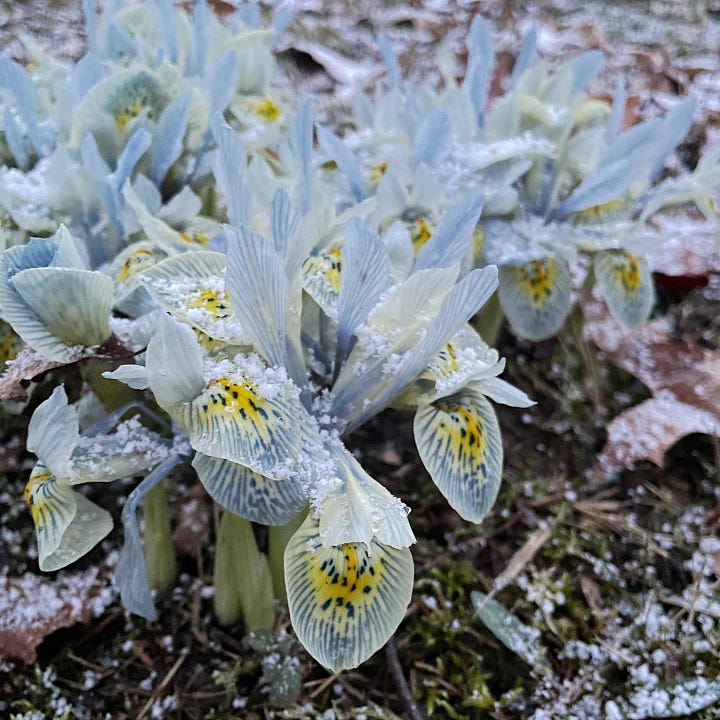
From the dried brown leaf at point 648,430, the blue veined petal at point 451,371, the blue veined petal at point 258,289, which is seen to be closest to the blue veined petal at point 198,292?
the blue veined petal at point 258,289

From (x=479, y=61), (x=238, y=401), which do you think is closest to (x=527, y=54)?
(x=479, y=61)

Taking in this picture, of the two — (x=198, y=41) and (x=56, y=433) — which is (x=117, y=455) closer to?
(x=56, y=433)

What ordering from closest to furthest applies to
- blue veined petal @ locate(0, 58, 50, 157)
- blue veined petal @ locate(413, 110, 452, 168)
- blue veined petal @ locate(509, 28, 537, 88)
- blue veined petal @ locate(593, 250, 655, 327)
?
blue veined petal @ locate(0, 58, 50, 157), blue veined petal @ locate(413, 110, 452, 168), blue veined petal @ locate(593, 250, 655, 327), blue veined petal @ locate(509, 28, 537, 88)

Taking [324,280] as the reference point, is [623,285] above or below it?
below

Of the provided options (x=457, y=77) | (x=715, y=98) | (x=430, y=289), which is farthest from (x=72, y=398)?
(x=715, y=98)

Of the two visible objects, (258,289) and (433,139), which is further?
(433,139)

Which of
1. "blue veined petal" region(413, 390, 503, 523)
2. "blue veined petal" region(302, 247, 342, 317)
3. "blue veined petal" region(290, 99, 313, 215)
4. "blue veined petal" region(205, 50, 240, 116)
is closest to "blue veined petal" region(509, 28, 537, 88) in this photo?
"blue veined petal" region(205, 50, 240, 116)

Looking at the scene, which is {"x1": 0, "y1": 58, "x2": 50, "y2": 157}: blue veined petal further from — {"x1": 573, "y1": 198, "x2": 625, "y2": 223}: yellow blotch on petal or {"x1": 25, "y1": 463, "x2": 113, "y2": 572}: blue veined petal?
{"x1": 573, "y1": 198, "x2": 625, "y2": 223}: yellow blotch on petal
